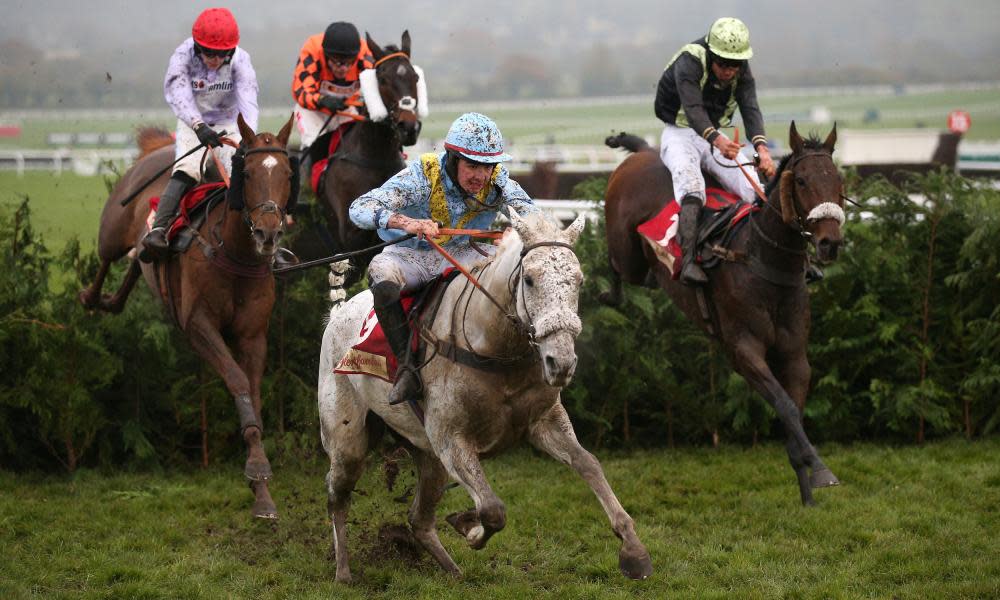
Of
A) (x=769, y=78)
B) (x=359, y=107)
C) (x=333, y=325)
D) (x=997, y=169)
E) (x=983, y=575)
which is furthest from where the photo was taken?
(x=769, y=78)

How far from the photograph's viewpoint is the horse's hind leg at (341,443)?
6.39 meters

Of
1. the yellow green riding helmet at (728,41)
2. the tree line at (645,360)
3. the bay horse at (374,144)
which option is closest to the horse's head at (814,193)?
the yellow green riding helmet at (728,41)

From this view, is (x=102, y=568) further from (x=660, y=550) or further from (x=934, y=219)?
(x=934, y=219)

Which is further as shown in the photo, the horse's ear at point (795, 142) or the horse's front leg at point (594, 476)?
the horse's ear at point (795, 142)

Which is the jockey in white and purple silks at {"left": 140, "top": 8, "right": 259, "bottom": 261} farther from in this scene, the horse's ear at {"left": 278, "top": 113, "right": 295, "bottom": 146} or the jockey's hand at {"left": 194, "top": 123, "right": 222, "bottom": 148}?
the horse's ear at {"left": 278, "top": 113, "right": 295, "bottom": 146}

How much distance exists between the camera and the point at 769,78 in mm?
66000

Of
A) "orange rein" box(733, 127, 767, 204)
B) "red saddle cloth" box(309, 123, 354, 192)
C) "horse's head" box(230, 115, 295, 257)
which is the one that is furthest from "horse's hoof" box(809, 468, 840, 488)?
"red saddle cloth" box(309, 123, 354, 192)

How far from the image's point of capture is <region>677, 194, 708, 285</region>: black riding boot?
8.27 m

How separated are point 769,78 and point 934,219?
58.7 meters

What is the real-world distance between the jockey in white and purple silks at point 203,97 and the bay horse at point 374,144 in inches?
39.6

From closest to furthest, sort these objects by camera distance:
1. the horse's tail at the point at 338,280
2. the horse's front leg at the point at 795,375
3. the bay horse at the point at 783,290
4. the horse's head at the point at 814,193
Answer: the horse's head at the point at 814,193
the bay horse at the point at 783,290
the horse's front leg at the point at 795,375
the horse's tail at the point at 338,280

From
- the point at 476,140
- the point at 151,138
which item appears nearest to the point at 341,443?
the point at 476,140

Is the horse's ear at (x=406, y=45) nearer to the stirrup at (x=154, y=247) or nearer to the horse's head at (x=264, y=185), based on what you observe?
the horse's head at (x=264, y=185)

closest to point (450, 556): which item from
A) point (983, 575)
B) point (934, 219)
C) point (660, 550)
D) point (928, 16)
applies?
point (660, 550)
